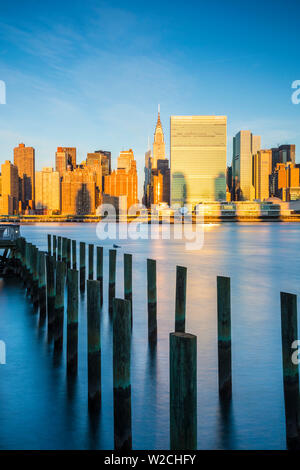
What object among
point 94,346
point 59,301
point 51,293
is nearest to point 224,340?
point 94,346

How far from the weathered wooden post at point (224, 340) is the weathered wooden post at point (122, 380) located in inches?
107

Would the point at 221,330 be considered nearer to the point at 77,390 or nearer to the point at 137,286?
the point at 77,390

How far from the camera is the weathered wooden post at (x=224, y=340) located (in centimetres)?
838

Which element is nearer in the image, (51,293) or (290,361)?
(290,361)

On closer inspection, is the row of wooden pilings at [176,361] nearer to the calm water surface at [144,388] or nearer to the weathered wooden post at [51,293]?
the calm water surface at [144,388]

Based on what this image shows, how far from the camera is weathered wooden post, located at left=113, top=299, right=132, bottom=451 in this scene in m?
5.98

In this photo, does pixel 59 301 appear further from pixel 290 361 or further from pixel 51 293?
pixel 290 361

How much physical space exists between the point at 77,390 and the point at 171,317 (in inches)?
281

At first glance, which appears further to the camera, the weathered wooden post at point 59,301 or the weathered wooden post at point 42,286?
the weathered wooden post at point 42,286

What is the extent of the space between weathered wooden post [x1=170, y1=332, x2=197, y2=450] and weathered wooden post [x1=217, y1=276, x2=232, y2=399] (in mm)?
3646

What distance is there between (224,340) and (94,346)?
2275 millimetres

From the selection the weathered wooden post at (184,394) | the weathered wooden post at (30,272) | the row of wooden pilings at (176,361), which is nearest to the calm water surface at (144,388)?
the row of wooden pilings at (176,361)

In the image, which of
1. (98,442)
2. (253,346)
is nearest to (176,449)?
(98,442)

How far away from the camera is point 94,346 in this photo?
25.9ft
